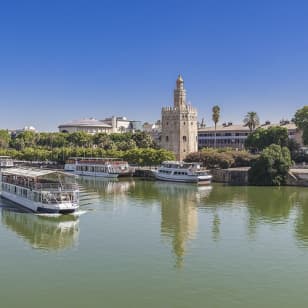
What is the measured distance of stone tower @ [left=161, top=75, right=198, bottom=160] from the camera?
104 metres

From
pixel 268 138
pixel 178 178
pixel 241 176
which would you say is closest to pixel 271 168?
pixel 241 176

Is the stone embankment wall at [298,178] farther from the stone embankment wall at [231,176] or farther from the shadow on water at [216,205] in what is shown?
the stone embankment wall at [231,176]

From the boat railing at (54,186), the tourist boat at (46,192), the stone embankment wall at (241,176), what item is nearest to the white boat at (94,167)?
the stone embankment wall at (241,176)

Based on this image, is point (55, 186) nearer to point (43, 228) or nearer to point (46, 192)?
point (46, 192)

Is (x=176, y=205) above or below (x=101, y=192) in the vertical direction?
below

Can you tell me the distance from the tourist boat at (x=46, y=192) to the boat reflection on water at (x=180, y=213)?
8.76 metres

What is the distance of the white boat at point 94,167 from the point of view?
90312mm

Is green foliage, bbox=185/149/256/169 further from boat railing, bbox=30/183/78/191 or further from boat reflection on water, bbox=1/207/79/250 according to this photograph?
boat reflection on water, bbox=1/207/79/250

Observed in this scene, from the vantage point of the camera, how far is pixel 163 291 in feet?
76.3

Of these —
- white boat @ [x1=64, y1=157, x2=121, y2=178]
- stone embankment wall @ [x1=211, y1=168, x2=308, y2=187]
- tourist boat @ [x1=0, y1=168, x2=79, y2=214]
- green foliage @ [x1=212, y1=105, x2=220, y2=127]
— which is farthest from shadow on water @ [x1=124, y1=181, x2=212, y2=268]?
green foliage @ [x1=212, y1=105, x2=220, y2=127]

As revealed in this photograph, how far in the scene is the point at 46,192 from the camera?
4288cm

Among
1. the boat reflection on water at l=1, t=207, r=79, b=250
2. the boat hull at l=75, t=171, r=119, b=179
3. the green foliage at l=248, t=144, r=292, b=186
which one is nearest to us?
the boat reflection on water at l=1, t=207, r=79, b=250

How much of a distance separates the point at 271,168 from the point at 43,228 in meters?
40.8

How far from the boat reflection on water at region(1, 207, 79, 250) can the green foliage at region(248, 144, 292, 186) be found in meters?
36.3
